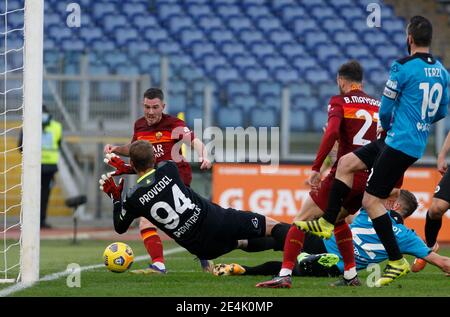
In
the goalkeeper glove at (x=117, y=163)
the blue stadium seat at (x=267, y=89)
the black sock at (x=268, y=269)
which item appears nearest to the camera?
the goalkeeper glove at (x=117, y=163)

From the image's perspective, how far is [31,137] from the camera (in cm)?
778

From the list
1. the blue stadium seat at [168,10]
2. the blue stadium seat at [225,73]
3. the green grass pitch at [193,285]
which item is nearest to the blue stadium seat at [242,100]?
the blue stadium seat at [225,73]

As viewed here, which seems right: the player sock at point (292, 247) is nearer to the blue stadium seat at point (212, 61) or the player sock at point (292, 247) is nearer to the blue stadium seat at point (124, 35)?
the blue stadium seat at point (212, 61)

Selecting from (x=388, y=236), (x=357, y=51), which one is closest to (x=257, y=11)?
(x=357, y=51)

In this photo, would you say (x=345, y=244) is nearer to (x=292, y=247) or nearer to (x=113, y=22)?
(x=292, y=247)

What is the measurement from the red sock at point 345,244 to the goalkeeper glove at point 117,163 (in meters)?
1.98

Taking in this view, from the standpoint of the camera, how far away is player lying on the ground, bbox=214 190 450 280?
8281 mm

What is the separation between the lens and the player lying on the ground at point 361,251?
8.28 m

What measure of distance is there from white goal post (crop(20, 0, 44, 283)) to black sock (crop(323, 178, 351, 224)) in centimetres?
234

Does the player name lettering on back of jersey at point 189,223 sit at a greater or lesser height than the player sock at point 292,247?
Answer: greater

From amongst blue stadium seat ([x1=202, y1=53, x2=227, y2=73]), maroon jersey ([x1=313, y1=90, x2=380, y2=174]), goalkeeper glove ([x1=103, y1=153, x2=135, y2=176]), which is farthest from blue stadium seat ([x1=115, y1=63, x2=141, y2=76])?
maroon jersey ([x1=313, y1=90, x2=380, y2=174])

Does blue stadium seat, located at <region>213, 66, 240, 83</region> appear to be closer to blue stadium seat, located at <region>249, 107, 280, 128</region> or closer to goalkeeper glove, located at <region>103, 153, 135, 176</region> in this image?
blue stadium seat, located at <region>249, 107, 280, 128</region>
